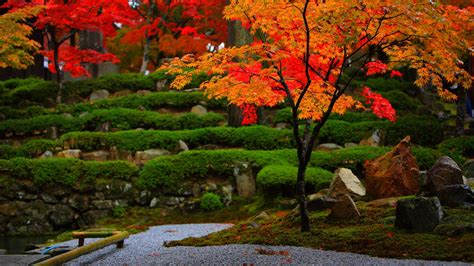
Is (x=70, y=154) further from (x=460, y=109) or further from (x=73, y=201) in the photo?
(x=460, y=109)

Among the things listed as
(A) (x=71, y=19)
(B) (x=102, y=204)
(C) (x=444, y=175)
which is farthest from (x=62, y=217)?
(C) (x=444, y=175)

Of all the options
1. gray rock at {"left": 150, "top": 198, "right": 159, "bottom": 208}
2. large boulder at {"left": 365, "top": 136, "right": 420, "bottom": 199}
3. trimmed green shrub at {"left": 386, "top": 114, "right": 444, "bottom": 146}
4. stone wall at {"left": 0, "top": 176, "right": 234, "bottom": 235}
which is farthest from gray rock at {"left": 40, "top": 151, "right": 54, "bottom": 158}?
trimmed green shrub at {"left": 386, "top": 114, "right": 444, "bottom": 146}

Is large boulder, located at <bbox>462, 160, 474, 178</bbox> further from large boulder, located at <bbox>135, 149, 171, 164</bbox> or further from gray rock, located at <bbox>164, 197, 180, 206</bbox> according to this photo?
large boulder, located at <bbox>135, 149, 171, 164</bbox>

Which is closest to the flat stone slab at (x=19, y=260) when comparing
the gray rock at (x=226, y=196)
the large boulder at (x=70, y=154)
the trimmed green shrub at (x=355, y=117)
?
the gray rock at (x=226, y=196)

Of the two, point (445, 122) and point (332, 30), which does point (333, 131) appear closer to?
point (445, 122)

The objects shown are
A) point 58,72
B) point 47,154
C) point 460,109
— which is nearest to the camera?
point 47,154

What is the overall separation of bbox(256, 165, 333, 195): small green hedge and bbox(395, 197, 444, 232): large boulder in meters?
3.46

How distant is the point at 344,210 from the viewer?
9.03 meters

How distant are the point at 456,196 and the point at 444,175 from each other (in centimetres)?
46

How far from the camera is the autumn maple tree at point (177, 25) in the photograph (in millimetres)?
21719

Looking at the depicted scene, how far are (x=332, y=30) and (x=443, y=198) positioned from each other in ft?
12.8

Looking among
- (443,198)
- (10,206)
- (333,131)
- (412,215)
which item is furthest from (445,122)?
(10,206)

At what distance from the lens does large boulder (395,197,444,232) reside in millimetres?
7840

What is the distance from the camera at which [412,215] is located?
7883 mm
